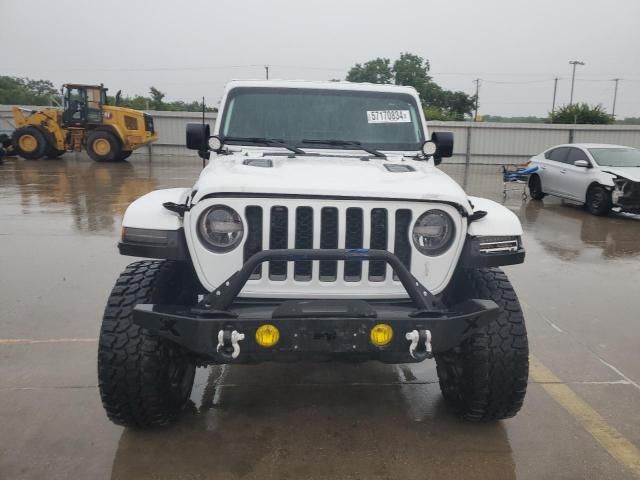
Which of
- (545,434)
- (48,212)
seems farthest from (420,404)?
(48,212)

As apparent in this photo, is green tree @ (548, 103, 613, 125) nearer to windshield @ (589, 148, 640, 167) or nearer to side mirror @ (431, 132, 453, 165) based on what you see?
windshield @ (589, 148, 640, 167)

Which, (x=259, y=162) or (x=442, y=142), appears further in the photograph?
(x=442, y=142)

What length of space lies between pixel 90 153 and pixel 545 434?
2005 centimetres

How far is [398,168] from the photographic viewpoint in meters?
3.43

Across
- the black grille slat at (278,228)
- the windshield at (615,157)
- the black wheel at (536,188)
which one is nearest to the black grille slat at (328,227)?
the black grille slat at (278,228)

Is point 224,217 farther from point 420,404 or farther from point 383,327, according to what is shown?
point 420,404

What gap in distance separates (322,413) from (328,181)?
4.46 ft

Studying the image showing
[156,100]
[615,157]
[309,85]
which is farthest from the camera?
[156,100]

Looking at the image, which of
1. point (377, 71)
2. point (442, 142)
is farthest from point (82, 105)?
point (377, 71)

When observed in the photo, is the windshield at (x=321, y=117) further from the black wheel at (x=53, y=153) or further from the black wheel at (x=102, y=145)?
the black wheel at (x=53, y=153)

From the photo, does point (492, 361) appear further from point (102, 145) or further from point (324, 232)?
point (102, 145)

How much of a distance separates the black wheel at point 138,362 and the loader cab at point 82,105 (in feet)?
61.4

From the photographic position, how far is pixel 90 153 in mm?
20250

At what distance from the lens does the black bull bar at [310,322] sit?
2.42m
